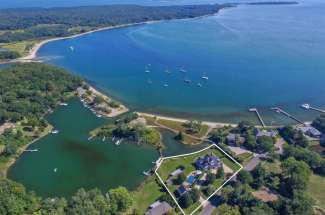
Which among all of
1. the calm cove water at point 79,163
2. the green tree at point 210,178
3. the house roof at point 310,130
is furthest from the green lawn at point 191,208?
the house roof at point 310,130

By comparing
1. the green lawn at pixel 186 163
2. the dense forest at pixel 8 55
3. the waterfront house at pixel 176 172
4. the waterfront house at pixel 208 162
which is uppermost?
the dense forest at pixel 8 55

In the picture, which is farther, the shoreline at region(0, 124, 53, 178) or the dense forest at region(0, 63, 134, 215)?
the shoreline at region(0, 124, 53, 178)

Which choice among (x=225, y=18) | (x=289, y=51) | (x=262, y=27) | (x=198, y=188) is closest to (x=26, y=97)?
(x=198, y=188)

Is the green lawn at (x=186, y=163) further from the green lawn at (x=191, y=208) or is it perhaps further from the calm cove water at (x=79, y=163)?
the green lawn at (x=191, y=208)

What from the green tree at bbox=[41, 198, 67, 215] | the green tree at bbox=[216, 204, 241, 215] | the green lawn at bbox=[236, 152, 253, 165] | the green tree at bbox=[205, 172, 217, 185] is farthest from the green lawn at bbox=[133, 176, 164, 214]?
the green lawn at bbox=[236, 152, 253, 165]

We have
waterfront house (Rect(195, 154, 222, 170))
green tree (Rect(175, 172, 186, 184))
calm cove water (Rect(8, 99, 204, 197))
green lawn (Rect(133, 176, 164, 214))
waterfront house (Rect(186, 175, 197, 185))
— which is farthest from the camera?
waterfront house (Rect(195, 154, 222, 170))

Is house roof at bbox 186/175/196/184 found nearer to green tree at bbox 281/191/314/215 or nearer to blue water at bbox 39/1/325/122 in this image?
green tree at bbox 281/191/314/215

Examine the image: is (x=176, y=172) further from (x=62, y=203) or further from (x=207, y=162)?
(x=62, y=203)
